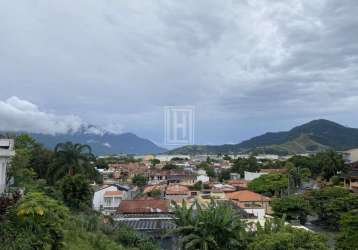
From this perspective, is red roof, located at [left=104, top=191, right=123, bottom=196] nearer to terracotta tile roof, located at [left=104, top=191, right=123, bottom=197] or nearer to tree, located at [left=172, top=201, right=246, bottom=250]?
terracotta tile roof, located at [left=104, top=191, right=123, bottom=197]

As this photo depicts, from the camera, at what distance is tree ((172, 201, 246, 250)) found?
1551 cm

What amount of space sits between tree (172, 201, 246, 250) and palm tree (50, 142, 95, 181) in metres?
15.3

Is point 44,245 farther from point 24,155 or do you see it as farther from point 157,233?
point 24,155

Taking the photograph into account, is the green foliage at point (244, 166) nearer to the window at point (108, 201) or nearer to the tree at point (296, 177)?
the tree at point (296, 177)

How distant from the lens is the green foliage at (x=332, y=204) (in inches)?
1321

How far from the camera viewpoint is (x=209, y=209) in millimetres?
16172

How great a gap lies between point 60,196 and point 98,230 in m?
5.43

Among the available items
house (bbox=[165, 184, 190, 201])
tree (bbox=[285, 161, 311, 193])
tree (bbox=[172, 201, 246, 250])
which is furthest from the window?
tree (bbox=[285, 161, 311, 193])

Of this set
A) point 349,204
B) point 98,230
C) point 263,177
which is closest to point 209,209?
point 98,230

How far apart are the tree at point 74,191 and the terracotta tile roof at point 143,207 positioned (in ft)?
13.4

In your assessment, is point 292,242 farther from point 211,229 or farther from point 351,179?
point 351,179

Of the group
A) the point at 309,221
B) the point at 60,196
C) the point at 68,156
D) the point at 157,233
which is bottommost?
the point at 309,221

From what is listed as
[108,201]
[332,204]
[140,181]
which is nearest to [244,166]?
[140,181]

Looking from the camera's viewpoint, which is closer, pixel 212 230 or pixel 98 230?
pixel 212 230
